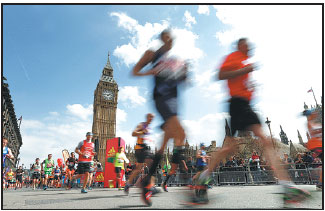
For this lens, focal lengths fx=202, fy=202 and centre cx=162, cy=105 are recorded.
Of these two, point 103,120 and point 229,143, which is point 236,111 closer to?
point 229,143

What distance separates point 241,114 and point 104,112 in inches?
2585

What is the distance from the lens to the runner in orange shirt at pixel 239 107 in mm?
2249

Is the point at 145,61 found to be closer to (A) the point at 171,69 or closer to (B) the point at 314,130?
(A) the point at 171,69

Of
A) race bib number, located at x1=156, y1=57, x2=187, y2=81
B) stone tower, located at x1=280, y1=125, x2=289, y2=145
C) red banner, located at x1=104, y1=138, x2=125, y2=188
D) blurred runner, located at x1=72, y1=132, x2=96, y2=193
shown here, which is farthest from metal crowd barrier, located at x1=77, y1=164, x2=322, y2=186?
stone tower, located at x1=280, y1=125, x2=289, y2=145

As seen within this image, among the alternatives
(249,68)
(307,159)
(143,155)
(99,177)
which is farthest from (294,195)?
(99,177)

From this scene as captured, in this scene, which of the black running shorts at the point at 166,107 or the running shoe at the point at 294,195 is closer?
the running shoe at the point at 294,195

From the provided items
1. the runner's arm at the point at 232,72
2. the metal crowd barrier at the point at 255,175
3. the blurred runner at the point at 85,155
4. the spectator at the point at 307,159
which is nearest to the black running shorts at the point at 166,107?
the runner's arm at the point at 232,72

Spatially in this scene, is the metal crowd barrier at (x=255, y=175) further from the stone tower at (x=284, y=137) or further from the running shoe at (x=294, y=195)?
the stone tower at (x=284, y=137)

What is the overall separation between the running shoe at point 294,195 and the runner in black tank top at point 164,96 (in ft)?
3.95

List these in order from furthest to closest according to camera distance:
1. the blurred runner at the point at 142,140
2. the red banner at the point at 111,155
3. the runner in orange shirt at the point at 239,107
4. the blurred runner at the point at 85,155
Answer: the red banner at the point at 111,155 < the blurred runner at the point at 85,155 < the blurred runner at the point at 142,140 < the runner in orange shirt at the point at 239,107

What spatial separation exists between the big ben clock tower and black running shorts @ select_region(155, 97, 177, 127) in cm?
6042

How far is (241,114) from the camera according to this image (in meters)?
2.29

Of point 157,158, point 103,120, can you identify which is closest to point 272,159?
point 157,158

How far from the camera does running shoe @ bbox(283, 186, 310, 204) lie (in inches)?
77.5
